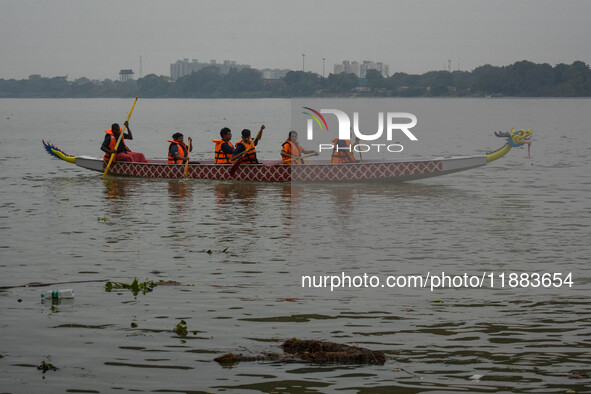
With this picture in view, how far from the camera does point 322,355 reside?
835cm

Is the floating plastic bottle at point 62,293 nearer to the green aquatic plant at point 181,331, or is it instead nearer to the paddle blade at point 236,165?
the green aquatic plant at point 181,331

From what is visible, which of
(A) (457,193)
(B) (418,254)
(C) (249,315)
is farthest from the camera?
(A) (457,193)

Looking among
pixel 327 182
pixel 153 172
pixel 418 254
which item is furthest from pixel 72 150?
pixel 418 254

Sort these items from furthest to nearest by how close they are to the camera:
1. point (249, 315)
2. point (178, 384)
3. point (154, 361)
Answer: point (249, 315), point (154, 361), point (178, 384)

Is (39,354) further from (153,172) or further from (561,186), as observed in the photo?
(561,186)

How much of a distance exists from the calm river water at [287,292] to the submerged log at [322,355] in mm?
130

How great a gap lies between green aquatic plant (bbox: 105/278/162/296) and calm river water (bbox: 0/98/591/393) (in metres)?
0.14

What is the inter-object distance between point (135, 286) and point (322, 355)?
154 inches

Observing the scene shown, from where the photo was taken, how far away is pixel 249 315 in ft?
33.3

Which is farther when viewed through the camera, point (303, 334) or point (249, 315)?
point (249, 315)

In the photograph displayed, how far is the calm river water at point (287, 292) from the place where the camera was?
26.2 ft

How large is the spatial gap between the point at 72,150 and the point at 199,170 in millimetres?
28866

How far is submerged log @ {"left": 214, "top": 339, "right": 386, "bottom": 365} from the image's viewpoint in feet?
27.2

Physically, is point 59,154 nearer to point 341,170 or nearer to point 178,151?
point 178,151
